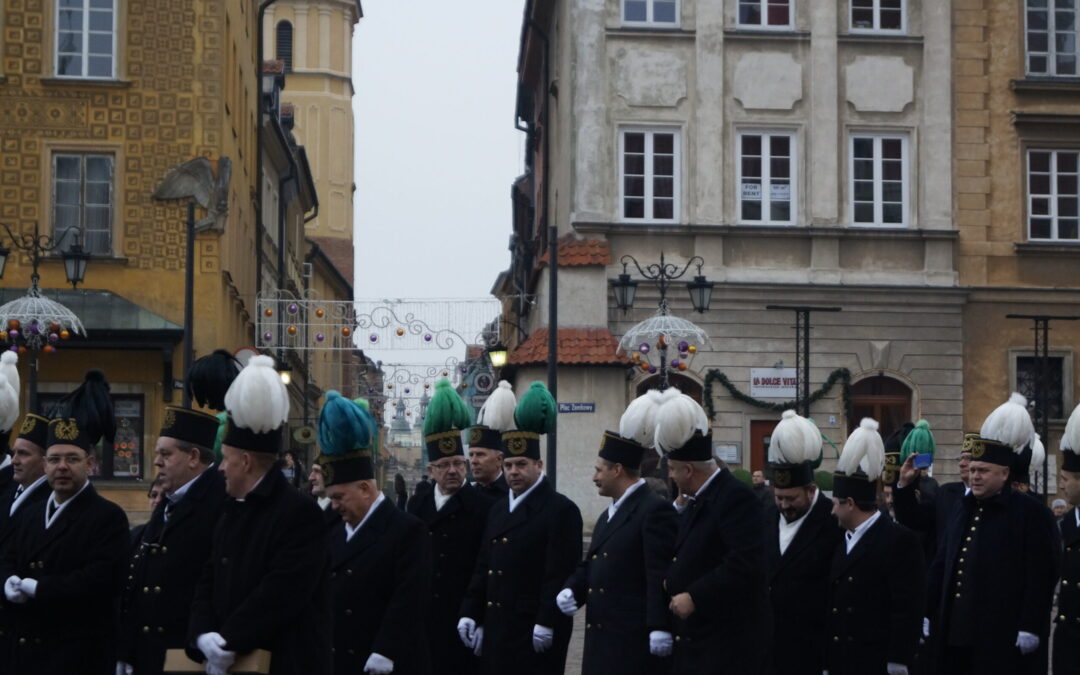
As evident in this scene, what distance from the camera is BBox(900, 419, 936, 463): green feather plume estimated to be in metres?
14.6

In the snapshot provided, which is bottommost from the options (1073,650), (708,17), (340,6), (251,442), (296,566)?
(1073,650)

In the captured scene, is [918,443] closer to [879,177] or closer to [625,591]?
[625,591]

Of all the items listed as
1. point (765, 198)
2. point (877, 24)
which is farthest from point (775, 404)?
point (877, 24)

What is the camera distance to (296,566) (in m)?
8.24

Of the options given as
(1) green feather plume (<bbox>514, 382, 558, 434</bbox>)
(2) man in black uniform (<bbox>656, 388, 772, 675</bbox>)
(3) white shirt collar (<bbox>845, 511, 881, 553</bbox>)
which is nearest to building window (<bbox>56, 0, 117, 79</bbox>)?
(1) green feather plume (<bbox>514, 382, 558, 434</bbox>)

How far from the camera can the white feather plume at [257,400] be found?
8305 mm

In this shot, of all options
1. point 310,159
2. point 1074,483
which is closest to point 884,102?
point 1074,483

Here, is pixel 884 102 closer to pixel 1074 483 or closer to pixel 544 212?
pixel 544 212

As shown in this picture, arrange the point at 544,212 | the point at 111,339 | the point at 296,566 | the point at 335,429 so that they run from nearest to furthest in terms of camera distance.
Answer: the point at 296,566 < the point at 335,429 < the point at 111,339 < the point at 544,212

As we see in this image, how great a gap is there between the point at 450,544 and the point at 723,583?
2826 mm

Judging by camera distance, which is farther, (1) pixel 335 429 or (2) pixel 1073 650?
(2) pixel 1073 650

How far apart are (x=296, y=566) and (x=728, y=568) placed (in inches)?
126

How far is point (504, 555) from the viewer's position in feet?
41.1

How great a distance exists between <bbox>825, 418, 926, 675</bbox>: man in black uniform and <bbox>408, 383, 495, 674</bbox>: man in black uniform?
243 centimetres
